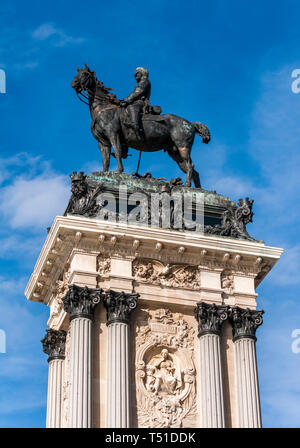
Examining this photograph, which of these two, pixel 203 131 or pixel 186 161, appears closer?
pixel 186 161

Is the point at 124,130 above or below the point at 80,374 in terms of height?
above

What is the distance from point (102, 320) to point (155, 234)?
10.1 ft

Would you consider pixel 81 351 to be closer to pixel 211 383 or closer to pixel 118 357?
pixel 118 357

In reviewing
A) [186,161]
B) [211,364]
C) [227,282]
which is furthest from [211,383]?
[186,161]

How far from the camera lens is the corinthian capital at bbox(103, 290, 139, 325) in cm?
3447

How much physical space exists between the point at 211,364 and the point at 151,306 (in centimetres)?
251

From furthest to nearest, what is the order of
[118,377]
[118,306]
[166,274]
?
[166,274] < [118,306] < [118,377]

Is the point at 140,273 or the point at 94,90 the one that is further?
the point at 94,90

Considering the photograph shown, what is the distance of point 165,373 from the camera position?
35.0 metres

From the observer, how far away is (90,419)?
3294 centimetres

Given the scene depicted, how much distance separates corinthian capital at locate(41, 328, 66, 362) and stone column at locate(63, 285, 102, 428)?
280 centimetres

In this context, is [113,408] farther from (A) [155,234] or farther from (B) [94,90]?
(B) [94,90]
